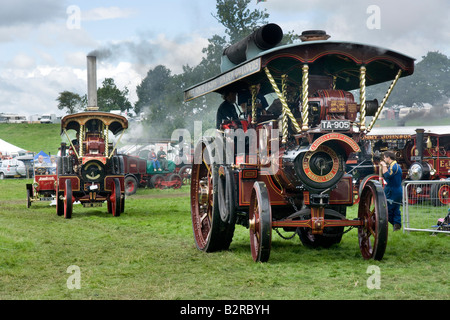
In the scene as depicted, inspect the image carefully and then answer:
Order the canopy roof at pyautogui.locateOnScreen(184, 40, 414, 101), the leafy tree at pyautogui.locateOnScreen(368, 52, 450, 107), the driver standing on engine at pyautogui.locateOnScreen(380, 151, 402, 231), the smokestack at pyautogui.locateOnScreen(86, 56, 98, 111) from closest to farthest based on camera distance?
the canopy roof at pyautogui.locateOnScreen(184, 40, 414, 101), the driver standing on engine at pyautogui.locateOnScreen(380, 151, 402, 231), the smokestack at pyautogui.locateOnScreen(86, 56, 98, 111), the leafy tree at pyautogui.locateOnScreen(368, 52, 450, 107)

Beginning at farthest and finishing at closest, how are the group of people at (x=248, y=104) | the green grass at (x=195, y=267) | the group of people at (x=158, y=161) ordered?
the group of people at (x=158, y=161), the group of people at (x=248, y=104), the green grass at (x=195, y=267)

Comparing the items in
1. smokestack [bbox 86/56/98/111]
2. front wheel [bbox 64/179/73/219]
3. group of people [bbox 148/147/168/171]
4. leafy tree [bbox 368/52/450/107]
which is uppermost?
leafy tree [bbox 368/52/450/107]

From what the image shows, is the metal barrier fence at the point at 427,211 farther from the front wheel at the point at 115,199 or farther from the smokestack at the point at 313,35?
the front wheel at the point at 115,199

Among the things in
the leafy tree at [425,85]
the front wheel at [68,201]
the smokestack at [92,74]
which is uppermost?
the leafy tree at [425,85]

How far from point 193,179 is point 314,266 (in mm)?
2763

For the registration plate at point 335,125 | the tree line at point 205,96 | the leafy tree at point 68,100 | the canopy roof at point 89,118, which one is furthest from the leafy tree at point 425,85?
the leafy tree at point 68,100

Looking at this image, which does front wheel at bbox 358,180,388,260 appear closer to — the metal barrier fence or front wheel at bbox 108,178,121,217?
the metal barrier fence

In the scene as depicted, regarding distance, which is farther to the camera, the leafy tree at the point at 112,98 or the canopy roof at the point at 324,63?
the leafy tree at the point at 112,98

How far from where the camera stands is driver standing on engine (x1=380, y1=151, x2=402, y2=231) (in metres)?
9.00

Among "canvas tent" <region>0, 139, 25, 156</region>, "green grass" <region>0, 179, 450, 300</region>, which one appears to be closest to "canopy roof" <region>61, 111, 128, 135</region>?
"green grass" <region>0, 179, 450, 300</region>

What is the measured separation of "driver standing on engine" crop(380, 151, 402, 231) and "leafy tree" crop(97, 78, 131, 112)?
3579 centimetres

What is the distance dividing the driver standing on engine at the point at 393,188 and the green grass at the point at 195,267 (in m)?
0.51

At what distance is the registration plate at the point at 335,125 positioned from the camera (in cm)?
573
